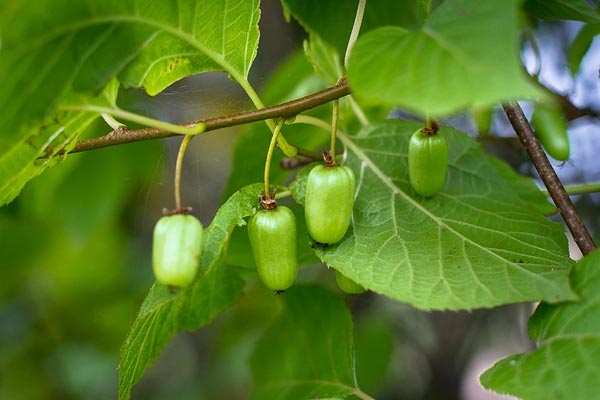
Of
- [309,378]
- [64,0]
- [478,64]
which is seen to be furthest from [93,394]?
[478,64]

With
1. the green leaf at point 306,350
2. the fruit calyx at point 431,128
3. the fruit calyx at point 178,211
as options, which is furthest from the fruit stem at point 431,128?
the green leaf at point 306,350

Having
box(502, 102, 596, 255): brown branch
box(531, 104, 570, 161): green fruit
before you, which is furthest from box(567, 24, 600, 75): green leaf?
box(502, 102, 596, 255): brown branch

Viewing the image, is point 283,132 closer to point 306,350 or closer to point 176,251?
point 306,350

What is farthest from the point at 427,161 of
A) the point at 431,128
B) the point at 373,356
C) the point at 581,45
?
the point at 373,356

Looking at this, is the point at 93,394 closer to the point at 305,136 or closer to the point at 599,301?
the point at 305,136

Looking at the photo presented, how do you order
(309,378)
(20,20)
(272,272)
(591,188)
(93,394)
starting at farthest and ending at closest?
(93,394) → (309,378) → (591,188) → (272,272) → (20,20)

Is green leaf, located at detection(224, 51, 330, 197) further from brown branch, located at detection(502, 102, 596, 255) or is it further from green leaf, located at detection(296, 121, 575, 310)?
brown branch, located at detection(502, 102, 596, 255)
